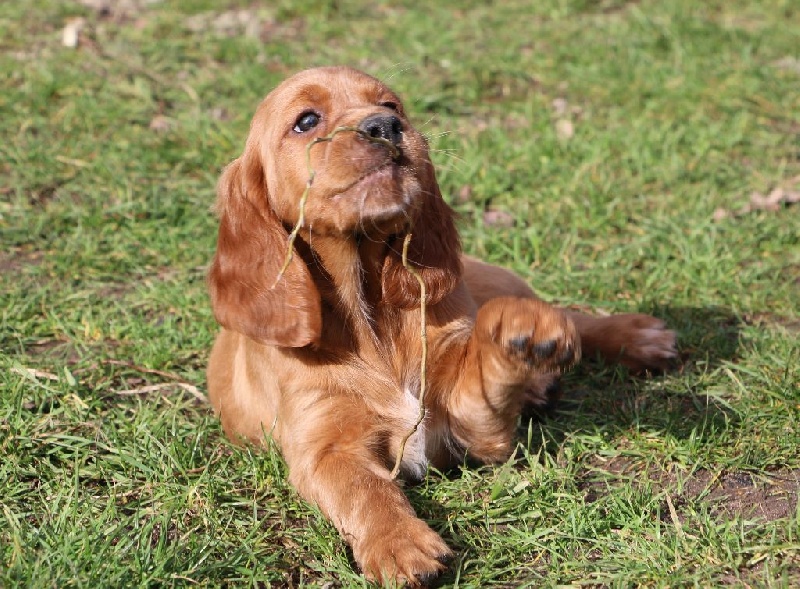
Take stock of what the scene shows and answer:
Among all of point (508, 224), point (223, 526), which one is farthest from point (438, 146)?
point (223, 526)

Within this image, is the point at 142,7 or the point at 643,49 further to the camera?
the point at 142,7

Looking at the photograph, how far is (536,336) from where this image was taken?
10.3ft

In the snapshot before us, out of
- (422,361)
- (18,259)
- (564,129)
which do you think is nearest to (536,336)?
(422,361)

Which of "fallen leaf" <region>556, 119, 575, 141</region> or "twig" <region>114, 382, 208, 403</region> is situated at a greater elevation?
"fallen leaf" <region>556, 119, 575, 141</region>

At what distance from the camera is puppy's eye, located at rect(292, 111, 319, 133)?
140 inches

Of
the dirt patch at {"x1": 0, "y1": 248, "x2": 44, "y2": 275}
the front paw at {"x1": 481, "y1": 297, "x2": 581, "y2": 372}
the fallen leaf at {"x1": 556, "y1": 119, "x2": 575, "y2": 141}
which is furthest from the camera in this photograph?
the fallen leaf at {"x1": 556, "y1": 119, "x2": 575, "y2": 141}

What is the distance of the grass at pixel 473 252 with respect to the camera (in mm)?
3244

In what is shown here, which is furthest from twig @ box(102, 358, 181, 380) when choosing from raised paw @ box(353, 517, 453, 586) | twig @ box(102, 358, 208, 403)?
raised paw @ box(353, 517, 453, 586)

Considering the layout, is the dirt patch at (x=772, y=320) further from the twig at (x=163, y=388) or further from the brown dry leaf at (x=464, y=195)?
the twig at (x=163, y=388)

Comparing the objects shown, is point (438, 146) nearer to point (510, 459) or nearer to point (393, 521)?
point (510, 459)

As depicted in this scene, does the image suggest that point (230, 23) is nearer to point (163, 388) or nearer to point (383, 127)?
point (163, 388)

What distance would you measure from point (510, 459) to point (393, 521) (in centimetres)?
62

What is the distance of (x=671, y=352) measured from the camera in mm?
4289

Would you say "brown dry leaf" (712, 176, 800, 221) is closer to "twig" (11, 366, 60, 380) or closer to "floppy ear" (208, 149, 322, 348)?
"floppy ear" (208, 149, 322, 348)
